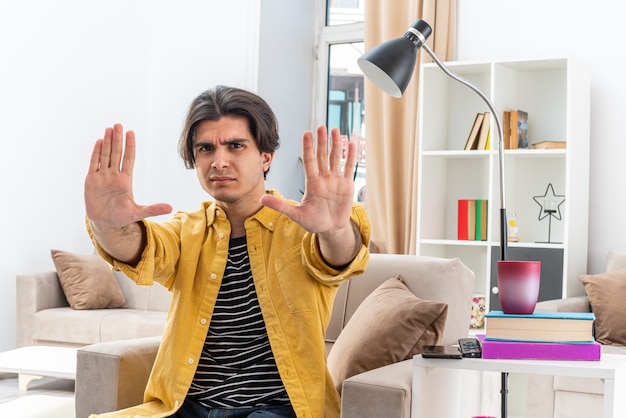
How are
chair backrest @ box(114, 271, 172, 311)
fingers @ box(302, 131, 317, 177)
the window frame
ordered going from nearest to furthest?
fingers @ box(302, 131, 317, 177)
chair backrest @ box(114, 271, 172, 311)
the window frame

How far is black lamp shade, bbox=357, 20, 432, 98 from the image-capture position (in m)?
2.16

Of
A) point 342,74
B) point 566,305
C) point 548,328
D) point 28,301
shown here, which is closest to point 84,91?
point 28,301

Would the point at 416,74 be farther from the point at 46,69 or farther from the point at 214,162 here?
the point at 214,162

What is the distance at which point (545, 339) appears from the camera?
190 centimetres

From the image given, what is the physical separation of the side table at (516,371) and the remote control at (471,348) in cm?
2

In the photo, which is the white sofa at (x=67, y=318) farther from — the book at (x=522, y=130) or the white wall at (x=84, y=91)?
the book at (x=522, y=130)

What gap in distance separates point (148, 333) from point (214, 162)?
2762mm

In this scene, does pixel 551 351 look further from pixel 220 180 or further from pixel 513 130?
pixel 513 130

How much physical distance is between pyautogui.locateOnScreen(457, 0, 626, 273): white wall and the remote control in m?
2.61

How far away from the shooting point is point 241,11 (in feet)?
18.1

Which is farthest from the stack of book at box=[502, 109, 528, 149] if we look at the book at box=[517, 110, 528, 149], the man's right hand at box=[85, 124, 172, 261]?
the man's right hand at box=[85, 124, 172, 261]

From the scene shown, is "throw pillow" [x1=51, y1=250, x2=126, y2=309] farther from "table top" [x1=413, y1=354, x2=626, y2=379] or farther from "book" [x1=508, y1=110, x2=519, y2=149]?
"table top" [x1=413, y1=354, x2=626, y2=379]

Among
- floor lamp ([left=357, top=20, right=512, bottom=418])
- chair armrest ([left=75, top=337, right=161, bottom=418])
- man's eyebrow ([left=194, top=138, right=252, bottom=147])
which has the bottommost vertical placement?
chair armrest ([left=75, top=337, right=161, bottom=418])

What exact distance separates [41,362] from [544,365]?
2.63 m
